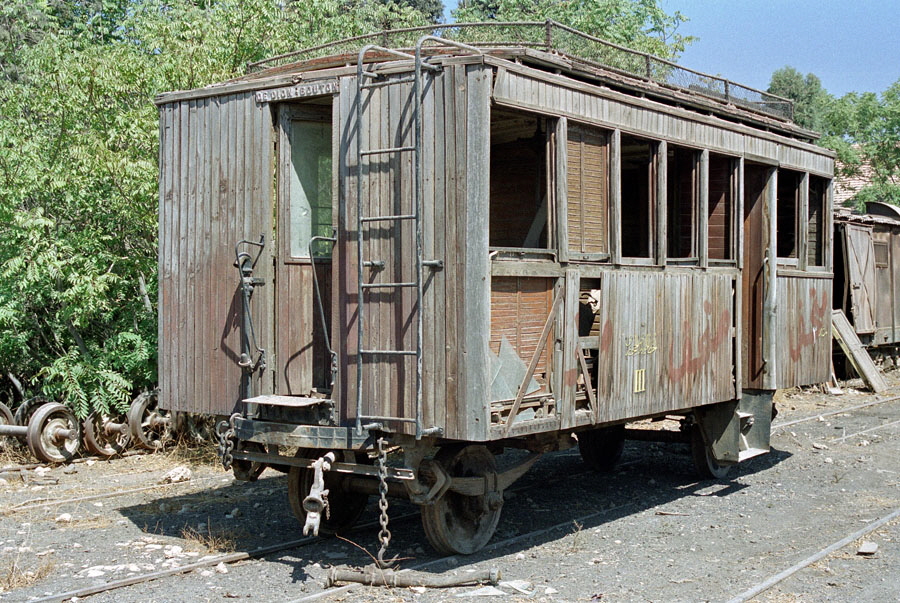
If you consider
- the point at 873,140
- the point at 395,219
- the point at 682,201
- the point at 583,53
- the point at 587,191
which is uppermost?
the point at 873,140

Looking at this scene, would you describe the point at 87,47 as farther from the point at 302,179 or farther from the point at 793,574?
the point at 793,574

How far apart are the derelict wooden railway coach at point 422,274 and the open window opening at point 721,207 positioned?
57cm

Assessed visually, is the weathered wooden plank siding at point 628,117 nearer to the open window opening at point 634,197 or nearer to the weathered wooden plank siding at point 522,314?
the open window opening at point 634,197

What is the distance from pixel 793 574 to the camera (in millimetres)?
7031

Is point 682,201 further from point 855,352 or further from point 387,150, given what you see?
point 855,352

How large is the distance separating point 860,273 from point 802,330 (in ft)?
33.5

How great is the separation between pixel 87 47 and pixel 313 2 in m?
3.29

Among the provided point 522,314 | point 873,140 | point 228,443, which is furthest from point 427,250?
point 873,140

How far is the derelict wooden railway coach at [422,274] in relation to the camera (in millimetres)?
6746

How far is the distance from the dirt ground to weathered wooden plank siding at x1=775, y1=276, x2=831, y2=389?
1.15 meters

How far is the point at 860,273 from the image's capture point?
20531 mm

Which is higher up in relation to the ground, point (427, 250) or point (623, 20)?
point (623, 20)

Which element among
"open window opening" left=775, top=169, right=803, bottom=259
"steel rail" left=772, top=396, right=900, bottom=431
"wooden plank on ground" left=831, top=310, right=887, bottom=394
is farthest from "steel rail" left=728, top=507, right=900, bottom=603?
"wooden plank on ground" left=831, top=310, right=887, bottom=394

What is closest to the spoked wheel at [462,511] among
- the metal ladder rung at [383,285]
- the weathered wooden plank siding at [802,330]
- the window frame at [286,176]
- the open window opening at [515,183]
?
the metal ladder rung at [383,285]
